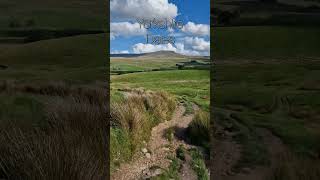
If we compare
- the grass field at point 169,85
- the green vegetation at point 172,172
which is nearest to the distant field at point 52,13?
the grass field at point 169,85

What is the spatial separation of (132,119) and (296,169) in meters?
1.73

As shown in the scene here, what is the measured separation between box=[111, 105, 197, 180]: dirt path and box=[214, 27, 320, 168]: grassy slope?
440mm

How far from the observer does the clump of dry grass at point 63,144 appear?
285 cm

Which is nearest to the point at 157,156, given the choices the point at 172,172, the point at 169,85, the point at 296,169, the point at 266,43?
the point at 172,172

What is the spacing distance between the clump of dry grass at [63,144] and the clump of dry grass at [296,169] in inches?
68.4

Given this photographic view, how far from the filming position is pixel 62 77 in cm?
445

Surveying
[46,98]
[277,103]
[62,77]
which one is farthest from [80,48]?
[277,103]

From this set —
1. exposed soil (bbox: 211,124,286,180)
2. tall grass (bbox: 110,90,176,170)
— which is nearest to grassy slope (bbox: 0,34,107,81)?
tall grass (bbox: 110,90,176,170)

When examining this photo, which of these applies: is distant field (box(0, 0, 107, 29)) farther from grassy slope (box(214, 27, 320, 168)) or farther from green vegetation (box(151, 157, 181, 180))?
green vegetation (box(151, 157, 181, 180))

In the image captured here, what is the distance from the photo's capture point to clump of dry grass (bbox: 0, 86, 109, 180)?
9.35 ft

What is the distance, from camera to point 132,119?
372cm

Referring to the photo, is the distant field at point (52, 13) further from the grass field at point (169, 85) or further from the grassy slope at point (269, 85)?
the grassy slope at point (269, 85)

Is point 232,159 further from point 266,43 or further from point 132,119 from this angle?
point 266,43

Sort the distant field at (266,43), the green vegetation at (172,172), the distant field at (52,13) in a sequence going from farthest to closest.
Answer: the distant field at (52,13) → the distant field at (266,43) → the green vegetation at (172,172)
